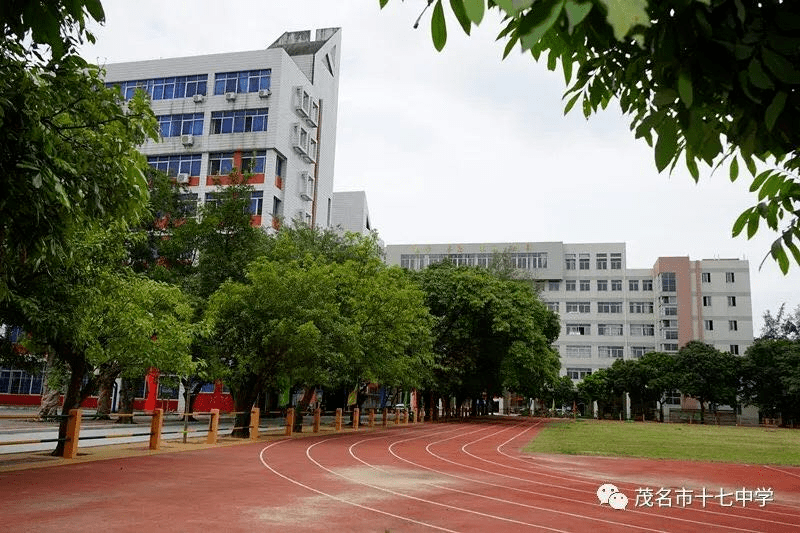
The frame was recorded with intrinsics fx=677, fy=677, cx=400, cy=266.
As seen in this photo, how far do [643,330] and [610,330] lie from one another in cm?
359

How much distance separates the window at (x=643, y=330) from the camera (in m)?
76.7

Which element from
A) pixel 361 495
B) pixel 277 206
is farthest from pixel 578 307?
pixel 361 495

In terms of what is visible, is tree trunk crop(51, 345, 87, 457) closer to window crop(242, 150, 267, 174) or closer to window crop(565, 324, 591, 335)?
window crop(242, 150, 267, 174)

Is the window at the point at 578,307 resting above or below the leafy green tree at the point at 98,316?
above

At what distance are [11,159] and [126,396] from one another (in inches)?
1130

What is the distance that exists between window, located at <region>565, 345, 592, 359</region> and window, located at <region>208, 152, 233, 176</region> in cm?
5038

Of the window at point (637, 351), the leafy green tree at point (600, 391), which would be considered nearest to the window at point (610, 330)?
the window at point (637, 351)

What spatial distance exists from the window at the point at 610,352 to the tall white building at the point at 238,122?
149ft

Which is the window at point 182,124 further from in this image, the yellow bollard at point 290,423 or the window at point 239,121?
the yellow bollard at point 290,423

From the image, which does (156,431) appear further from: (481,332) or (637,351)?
(637,351)

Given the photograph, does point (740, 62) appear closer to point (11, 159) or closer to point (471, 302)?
point (11, 159)

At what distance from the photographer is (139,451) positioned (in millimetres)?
16609

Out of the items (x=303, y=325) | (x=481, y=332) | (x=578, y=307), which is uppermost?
(x=578, y=307)

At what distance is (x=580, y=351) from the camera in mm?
78500
